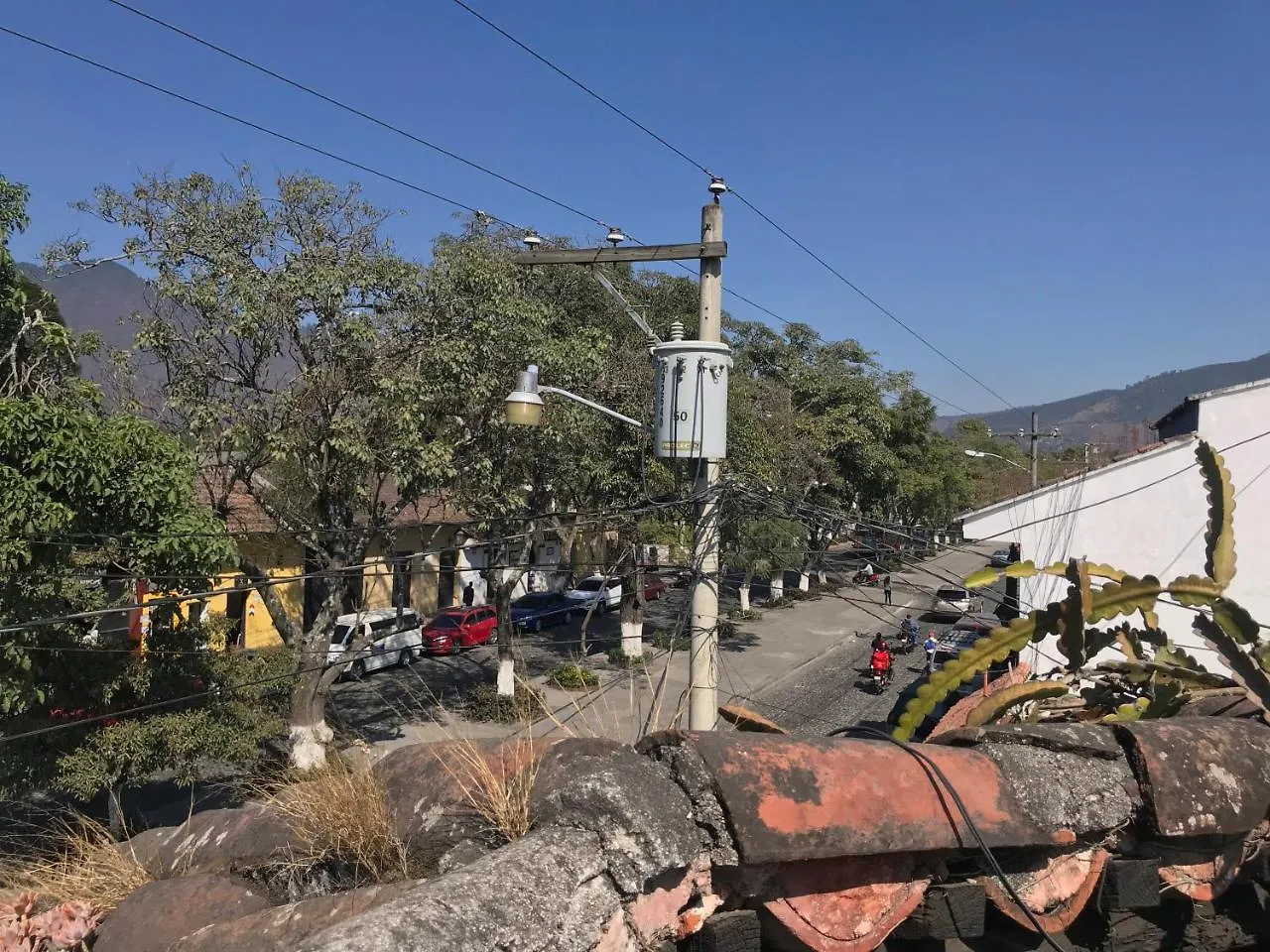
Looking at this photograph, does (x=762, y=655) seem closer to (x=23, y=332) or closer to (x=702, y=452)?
(x=702, y=452)

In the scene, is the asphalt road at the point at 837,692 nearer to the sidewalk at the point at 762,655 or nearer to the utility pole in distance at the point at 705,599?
the sidewalk at the point at 762,655

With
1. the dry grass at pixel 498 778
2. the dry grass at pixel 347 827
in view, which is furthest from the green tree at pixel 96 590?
the dry grass at pixel 498 778

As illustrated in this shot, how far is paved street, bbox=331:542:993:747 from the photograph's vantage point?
17.4 m

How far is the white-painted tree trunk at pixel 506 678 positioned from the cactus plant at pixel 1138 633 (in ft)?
49.7

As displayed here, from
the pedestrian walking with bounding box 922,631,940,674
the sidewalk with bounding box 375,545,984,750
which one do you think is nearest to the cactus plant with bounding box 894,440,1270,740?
the sidewalk with bounding box 375,545,984,750

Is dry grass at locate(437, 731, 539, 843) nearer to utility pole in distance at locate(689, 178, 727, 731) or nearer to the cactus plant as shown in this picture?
the cactus plant

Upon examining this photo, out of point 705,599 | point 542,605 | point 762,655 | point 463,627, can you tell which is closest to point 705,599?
point 705,599

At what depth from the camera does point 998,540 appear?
631 inches

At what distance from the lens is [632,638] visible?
22594mm

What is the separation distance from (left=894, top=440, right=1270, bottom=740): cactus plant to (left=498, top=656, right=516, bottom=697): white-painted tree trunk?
15.2 meters

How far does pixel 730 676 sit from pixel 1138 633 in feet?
63.3

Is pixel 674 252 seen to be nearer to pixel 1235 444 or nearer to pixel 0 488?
pixel 0 488

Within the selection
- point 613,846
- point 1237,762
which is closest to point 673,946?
point 613,846

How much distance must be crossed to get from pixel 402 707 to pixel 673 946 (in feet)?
53.5
